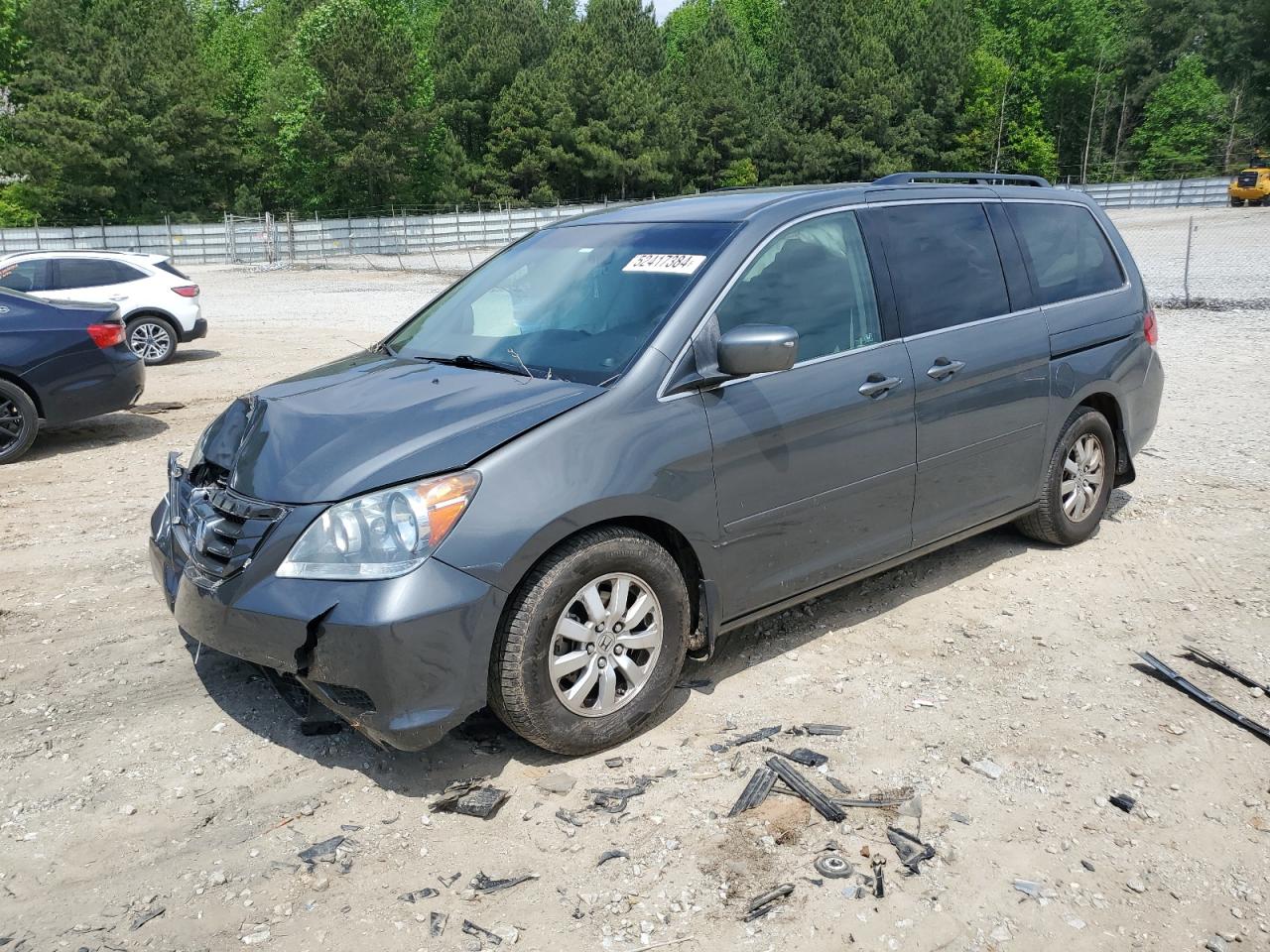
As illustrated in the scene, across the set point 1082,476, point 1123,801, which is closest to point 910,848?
point 1123,801

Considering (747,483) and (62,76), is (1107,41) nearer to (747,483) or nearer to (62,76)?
(62,76)

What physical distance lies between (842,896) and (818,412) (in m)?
1.91

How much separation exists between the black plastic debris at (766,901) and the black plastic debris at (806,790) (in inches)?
15.3

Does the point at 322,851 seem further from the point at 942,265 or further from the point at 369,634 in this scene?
the point at 942,265

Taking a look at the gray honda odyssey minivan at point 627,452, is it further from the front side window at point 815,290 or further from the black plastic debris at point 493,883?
the black plastic debris at point 493,883

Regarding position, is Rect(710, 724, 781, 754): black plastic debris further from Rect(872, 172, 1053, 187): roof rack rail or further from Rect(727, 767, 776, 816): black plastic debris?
Rect(872, 172, 1053, 187): roof rack rail

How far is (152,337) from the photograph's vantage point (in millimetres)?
15047

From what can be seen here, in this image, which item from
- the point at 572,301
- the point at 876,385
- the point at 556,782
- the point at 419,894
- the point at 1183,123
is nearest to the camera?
the point at 419,894

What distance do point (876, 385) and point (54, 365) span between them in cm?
727

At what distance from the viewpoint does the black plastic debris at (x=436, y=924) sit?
309cm

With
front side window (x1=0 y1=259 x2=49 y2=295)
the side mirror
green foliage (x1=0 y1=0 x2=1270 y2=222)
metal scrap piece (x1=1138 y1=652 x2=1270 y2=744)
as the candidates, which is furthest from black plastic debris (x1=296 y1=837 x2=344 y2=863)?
green foliage (x1=0 y1=0 x2=1270 y2=222)

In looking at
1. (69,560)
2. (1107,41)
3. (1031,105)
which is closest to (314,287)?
(69,560)

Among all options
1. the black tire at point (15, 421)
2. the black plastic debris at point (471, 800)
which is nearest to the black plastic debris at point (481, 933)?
the black plastic debris at point (471, 800)

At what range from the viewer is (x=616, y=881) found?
10.8 ft
